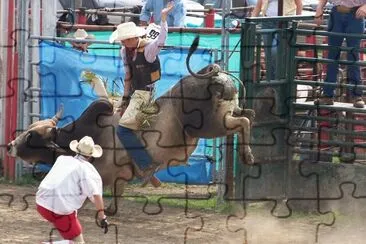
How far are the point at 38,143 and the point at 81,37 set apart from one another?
3.06 metres

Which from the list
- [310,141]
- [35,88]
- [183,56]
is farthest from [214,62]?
[35,88]

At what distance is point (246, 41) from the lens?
47.8 feet

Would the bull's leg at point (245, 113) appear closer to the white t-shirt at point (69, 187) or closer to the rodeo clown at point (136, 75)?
the rodeo clown at point (136, 75)

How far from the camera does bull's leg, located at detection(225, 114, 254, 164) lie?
542 inches

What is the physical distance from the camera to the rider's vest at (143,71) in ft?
45.8

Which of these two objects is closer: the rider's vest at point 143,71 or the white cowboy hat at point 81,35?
the rider's vest at point 143,71

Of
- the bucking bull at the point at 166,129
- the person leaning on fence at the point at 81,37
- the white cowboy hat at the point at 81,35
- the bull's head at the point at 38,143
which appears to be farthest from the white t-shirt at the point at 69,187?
the white cowboy hat at the point at 81,35

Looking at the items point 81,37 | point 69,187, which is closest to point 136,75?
point 81,37

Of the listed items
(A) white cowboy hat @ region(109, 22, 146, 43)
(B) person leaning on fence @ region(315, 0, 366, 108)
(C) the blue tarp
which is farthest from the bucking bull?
(B) person leaning on fence @ region(315, 0, 366, 108)

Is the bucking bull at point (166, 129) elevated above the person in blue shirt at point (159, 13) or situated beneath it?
situated beneath

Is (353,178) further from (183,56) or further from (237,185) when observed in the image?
(183,56)

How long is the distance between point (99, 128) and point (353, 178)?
3.44m

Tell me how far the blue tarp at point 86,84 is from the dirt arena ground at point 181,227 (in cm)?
100

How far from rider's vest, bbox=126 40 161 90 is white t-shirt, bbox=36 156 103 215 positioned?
3392mm
